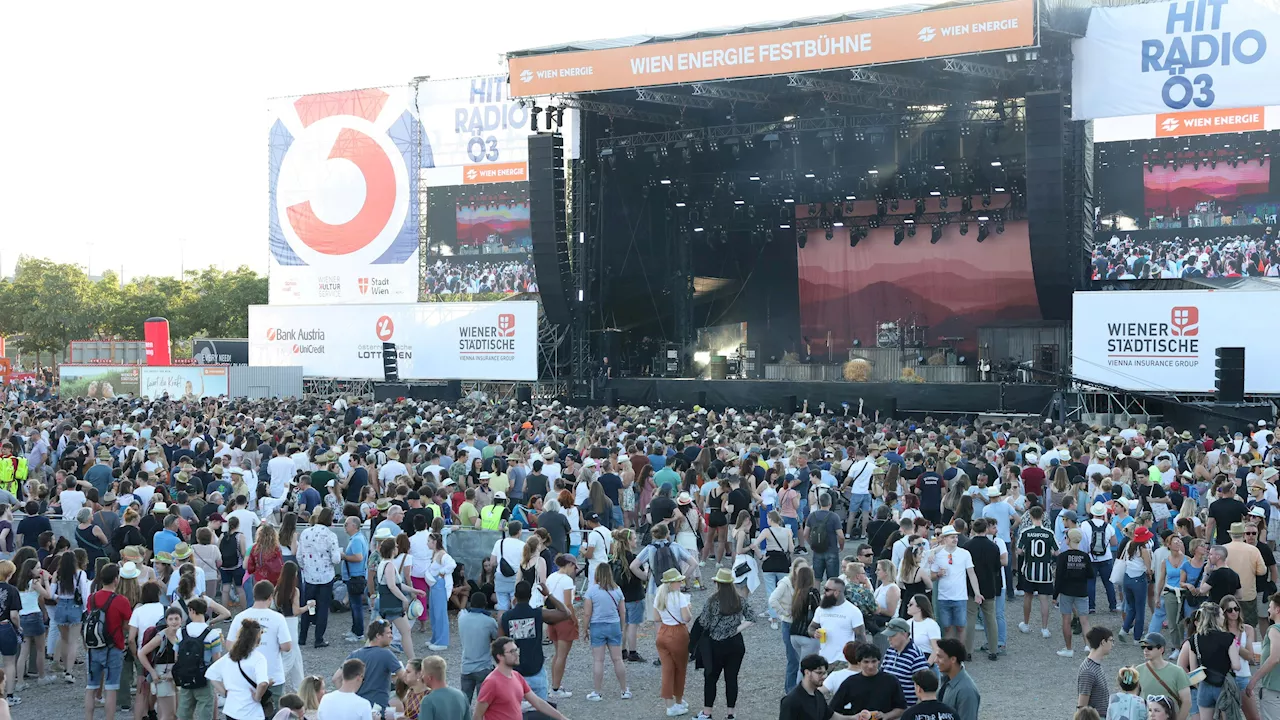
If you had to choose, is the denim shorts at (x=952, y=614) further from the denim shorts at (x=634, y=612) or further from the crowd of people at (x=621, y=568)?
the denim shorts at (x=634, y=612)

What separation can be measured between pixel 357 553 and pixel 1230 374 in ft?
58.6

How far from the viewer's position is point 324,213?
36.6m

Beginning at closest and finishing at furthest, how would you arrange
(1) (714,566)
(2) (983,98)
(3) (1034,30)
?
1. (1) (714,566)
2. (3) (1034,30)
3. (2) (983,98)

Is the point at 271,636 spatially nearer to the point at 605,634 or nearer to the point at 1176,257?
the point at 605,634

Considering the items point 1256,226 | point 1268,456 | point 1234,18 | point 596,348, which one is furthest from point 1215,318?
point 596,348

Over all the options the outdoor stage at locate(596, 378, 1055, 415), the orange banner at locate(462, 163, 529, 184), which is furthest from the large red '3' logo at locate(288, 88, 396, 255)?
the outdoor stage at locate(596, 378, 1055, 415)

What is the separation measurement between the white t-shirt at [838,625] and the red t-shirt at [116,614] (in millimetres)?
4678

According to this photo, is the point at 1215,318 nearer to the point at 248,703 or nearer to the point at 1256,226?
the point at 1256,226

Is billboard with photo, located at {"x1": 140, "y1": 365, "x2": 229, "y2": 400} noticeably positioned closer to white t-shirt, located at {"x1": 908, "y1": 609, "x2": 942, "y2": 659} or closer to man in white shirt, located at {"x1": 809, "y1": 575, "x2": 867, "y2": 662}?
man in white shirt, located at {"x1": 809, "y1": 575, "x2": 867, "y2": 662}

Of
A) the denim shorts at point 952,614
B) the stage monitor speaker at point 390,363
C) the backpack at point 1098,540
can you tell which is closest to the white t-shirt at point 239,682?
the denim shorts at point 952,614

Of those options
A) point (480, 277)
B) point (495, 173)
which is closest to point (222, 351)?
point (480, 277)

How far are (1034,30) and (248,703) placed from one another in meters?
20.3

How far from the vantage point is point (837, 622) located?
26.4ft

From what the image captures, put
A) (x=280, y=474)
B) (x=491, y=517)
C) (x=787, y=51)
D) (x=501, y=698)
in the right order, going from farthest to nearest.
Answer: (x=787, y=51), (x=280, y=474), (x=491, y=517), (x=501, y=698)
